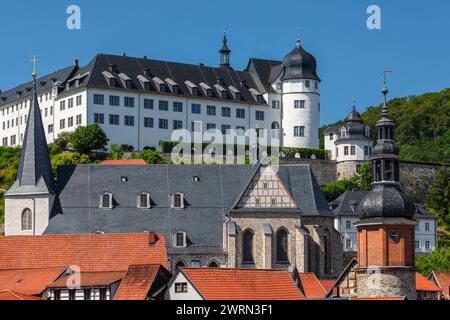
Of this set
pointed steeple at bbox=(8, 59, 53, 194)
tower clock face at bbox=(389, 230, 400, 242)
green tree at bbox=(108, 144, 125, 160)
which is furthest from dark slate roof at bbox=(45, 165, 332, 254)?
green tree at bbox=(108, 144, 125, 160)

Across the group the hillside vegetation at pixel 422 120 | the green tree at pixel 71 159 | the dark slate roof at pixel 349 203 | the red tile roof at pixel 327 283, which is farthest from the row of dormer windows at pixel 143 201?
the hillside vegetation at pixel 422 120

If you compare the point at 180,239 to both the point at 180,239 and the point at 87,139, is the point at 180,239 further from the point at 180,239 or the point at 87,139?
the point at 87,139

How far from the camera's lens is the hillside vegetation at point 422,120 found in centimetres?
13444

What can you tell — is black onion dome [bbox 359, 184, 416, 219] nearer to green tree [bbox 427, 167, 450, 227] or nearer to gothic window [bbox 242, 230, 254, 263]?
gothic window [bbox 242, 230, 254, 263]

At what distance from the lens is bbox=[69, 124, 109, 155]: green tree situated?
→ 284 feet

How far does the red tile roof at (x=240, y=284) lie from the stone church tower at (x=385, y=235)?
11278mm

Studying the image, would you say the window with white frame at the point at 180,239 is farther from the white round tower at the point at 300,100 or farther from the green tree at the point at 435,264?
the white round tower at the point at 300,100

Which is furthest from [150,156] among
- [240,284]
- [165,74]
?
[240,284]

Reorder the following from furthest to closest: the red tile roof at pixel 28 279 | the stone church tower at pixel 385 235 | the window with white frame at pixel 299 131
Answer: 1. the window with white frame at pixel 299 131
2. the stone church tower at pixel 385 235
3. the red tile roof at pixel 28 279

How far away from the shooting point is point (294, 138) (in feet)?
325

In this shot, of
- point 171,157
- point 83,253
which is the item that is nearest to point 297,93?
point 171,157

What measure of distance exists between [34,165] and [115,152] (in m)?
24.0
